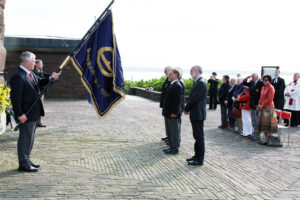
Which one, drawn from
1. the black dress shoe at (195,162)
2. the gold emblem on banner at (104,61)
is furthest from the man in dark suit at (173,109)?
the gold emblem on banner at (104,61)

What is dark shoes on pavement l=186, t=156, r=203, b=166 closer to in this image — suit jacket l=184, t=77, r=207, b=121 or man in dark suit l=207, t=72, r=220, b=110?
suit jacket l=184, t=77, r=207, b=121

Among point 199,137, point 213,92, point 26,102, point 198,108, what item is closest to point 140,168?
point 199,137

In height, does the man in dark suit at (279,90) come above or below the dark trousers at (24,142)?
above

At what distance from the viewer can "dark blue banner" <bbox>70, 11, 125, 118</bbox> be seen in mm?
7055

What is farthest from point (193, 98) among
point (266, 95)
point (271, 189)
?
point (266, 95)

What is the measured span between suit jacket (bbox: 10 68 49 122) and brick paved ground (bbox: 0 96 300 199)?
1.10 m

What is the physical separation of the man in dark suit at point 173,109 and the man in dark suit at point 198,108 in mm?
653

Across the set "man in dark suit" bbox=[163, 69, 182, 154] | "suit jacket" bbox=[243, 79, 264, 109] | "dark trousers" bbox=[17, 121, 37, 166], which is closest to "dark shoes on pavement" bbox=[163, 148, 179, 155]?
Answer: "man in dark suit" bbox=[163, 69, 182, 154]

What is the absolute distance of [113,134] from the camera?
970cm

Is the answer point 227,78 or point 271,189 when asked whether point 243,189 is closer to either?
point 271,189

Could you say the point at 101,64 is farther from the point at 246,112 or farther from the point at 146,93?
the point at 146,93

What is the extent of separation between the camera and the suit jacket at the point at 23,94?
18.2 ft

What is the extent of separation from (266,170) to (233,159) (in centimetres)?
93

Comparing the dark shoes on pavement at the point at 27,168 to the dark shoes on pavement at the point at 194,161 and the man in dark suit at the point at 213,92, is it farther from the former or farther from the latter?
the man in dark suit at the point at 213,92
